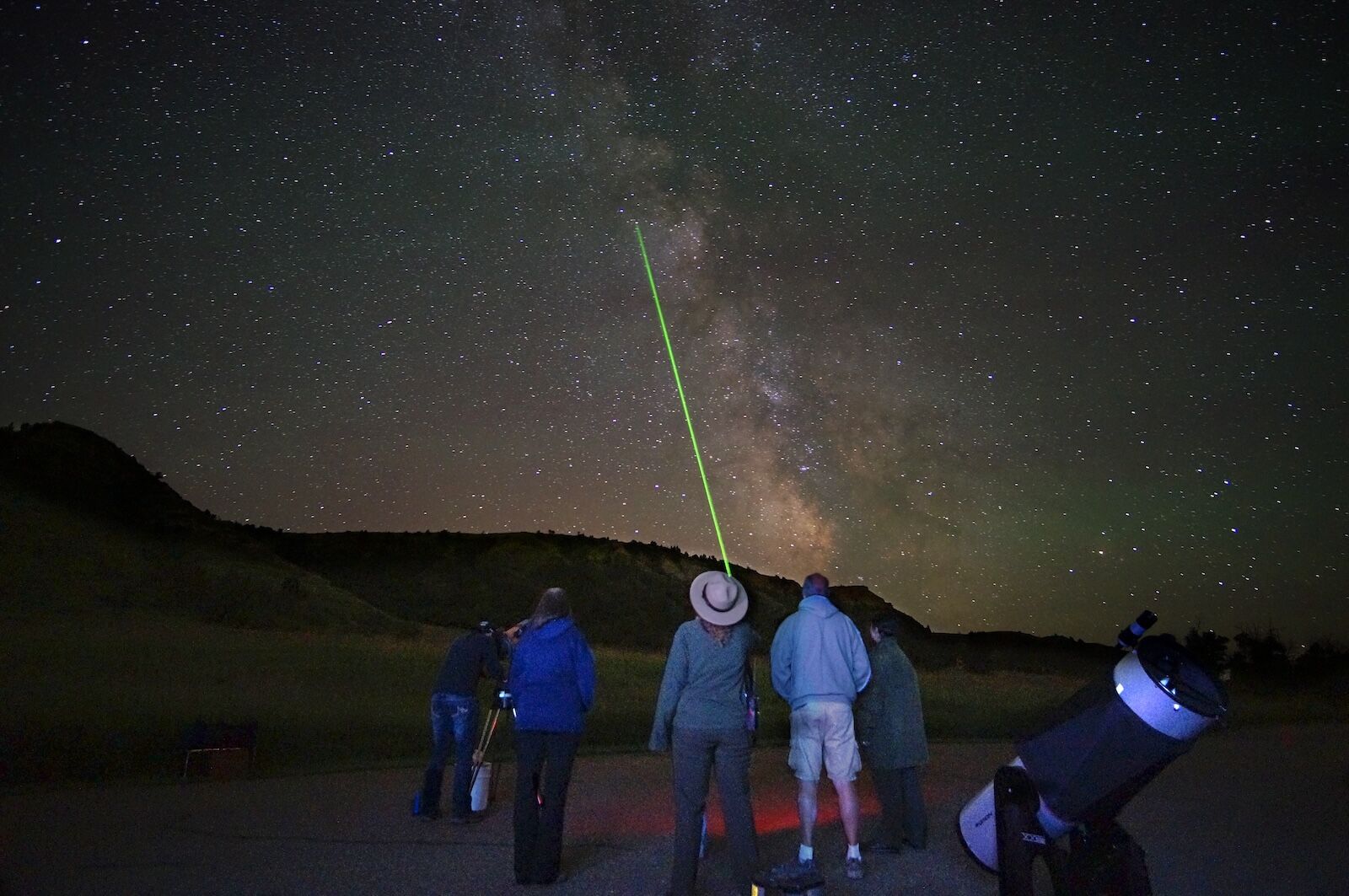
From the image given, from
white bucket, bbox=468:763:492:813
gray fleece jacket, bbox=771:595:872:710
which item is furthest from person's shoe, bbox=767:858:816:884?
white bucket, bbox=468:763:492:813

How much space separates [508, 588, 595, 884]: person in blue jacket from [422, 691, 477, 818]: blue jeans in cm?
213

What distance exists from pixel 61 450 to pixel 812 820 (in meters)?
118

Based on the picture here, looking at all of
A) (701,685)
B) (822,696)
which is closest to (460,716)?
(701,685)

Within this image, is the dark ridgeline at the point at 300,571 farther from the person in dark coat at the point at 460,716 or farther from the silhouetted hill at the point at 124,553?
the person in dark coat at the point at 460,716

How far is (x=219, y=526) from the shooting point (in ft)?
298

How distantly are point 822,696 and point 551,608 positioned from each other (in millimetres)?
2069

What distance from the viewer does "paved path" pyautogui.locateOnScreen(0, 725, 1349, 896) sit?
6832mm

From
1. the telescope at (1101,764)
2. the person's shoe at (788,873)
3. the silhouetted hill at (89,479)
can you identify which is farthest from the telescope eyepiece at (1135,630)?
the silhouetted hill at (89,479)

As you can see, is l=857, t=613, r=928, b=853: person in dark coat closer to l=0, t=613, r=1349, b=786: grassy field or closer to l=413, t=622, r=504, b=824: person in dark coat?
l=413, t=622, r=504, b=824: person in dark coat

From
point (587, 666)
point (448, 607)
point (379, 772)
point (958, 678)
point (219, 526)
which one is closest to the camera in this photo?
point (587, 666)

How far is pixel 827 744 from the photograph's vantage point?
23.8 feet

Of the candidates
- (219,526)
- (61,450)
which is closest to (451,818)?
(219,526)

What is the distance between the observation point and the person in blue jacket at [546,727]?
22.1 feet

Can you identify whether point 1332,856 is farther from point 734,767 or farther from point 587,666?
point 587,666
